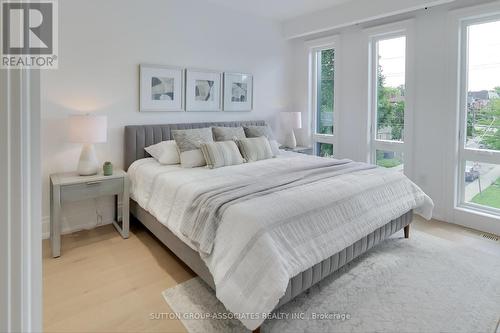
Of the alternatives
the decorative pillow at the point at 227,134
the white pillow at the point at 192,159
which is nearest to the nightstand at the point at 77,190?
the white pillow at the point at 192,159

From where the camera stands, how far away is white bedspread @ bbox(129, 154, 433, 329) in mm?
1721

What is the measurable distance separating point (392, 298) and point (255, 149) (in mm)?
2007

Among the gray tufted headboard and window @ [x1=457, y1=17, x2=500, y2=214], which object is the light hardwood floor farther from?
the gray tufted headboard

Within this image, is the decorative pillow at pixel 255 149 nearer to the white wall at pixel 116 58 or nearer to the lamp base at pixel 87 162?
the white wall at pixel 116 58

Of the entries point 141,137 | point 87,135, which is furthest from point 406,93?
point 87,135

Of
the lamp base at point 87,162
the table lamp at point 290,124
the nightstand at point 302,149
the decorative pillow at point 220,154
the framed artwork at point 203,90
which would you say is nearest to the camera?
the lamp base at point 87,162

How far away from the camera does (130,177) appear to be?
10.9ft

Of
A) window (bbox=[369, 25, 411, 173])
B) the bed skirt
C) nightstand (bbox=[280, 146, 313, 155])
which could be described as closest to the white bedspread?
the bed skirt

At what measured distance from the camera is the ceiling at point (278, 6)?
4.00 metres

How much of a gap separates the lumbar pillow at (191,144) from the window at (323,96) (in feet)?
7.01

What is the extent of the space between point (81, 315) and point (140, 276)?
1.73 feet

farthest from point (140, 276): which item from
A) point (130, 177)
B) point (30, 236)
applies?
point (30, 236)

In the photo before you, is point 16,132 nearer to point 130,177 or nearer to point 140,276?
point 140,276

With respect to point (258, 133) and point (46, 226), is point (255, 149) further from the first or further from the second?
point (46, 226)
